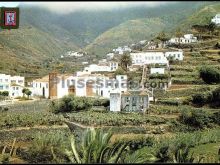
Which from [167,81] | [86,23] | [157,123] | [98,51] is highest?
[86,23]

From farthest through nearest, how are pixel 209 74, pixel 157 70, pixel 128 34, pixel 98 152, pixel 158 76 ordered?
1. pixel 128 34
2. pixel 157 70
3. pixel 158 76
4. pixel 209 74
5. pixel 98 152

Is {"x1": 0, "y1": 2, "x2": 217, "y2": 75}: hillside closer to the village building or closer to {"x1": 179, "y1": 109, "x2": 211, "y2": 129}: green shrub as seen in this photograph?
the village building

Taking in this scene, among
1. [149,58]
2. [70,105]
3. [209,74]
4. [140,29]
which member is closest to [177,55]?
[149,58]

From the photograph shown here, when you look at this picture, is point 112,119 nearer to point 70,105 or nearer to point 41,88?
point 70,105

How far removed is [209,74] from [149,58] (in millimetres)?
12208

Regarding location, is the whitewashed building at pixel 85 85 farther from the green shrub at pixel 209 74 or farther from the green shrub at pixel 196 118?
the green shrub at pixel 196 118

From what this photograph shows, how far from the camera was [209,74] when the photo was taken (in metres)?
37.4

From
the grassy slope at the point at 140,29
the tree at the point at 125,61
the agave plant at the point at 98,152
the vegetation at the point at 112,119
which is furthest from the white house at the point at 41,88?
the grassy slope at the point at 140,29

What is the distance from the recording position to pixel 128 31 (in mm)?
133750

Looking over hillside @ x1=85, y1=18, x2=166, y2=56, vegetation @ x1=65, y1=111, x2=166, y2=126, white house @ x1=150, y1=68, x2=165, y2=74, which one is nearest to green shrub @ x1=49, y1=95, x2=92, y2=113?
vegetation @ x1=65, y1=111, x2=166, y2=126

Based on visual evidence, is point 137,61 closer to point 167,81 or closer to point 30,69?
point 167,81

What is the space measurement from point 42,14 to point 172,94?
118 m

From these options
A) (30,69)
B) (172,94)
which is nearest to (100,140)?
(172,94)

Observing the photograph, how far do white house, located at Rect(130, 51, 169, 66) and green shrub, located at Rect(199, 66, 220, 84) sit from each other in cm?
780
